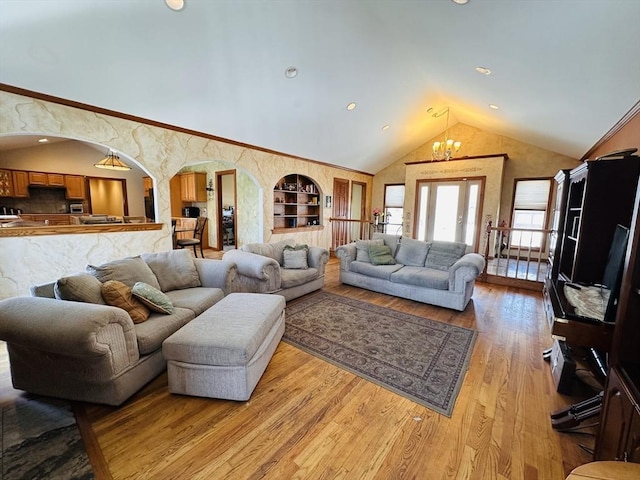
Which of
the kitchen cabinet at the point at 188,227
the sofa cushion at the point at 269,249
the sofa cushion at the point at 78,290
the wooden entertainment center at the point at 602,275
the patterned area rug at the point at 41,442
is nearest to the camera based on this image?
the wooden entertainment center at the point at 602,275

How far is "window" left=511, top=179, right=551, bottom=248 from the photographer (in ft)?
21.7

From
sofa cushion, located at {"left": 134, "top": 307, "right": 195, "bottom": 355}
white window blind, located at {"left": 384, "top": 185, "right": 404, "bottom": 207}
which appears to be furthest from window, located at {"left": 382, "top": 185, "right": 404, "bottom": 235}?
sofa cushion, located at {"left": 134, "top": 307, "right": 195, "bottom": 355}

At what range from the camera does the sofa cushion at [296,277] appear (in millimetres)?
3710

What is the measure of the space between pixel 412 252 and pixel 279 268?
7.33 ft

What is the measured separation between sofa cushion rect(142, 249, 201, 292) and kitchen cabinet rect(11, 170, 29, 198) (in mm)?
5832

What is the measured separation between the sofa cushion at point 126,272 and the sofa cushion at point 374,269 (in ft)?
9.35

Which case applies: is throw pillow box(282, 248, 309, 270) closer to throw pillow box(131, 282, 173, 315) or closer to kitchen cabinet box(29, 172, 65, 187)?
throw pillow box(131, 282, 173, 315)

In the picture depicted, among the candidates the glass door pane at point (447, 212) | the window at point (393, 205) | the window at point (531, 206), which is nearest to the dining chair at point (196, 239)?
the window at point (393, 205)

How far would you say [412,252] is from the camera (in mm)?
4473

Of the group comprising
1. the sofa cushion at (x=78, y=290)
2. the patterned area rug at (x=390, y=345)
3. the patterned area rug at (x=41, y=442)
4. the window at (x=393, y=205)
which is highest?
the window at (x=393, y=205)

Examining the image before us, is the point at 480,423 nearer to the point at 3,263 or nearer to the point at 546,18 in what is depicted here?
the point at 546,18

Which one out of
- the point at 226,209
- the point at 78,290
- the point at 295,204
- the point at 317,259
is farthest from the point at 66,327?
the point at 226,209

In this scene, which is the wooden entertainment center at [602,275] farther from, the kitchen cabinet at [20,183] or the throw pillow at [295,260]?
the kitchen cabinet at [20,183]

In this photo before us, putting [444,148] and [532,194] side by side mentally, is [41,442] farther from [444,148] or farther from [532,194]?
[532,194]
